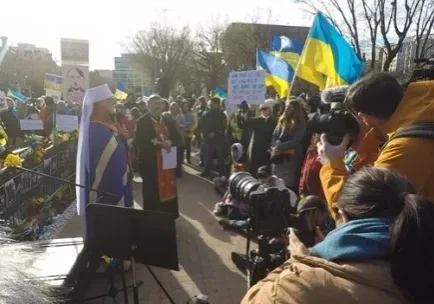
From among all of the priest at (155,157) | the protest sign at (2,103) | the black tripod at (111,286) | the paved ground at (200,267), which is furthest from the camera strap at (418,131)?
the protest sign at (2,103)

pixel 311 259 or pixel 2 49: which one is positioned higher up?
pixel 2 49

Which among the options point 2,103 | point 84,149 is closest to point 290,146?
point 84,149

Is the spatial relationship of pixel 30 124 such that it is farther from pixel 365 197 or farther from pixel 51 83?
pixel 365 197

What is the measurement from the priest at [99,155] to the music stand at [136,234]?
1305 millimetres

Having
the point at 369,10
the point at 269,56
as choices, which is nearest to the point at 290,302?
the point at 269,56

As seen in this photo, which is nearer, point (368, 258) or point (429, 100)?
point (368, 258)

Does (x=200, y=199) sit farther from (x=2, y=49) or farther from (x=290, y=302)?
(x=2, y=49)

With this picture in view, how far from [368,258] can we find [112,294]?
2428mm

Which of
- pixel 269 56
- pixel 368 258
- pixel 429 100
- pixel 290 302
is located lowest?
pixel 290 302

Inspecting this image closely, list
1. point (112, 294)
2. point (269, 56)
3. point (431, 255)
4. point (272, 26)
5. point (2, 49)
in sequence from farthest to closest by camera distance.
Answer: point (272, 26) → point (2, 49) → point (269, 56) → point (112, 294) → point (431, 255)

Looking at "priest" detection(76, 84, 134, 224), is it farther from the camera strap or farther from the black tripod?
the camera strap

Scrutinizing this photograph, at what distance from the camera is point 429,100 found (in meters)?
1.68

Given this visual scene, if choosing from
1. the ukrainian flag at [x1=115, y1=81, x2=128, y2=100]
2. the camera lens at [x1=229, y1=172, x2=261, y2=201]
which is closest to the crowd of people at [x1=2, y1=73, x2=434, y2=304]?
the camera lens at [x1=229, y1=172, x2=261, y2=201]

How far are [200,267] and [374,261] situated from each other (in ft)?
10.9
